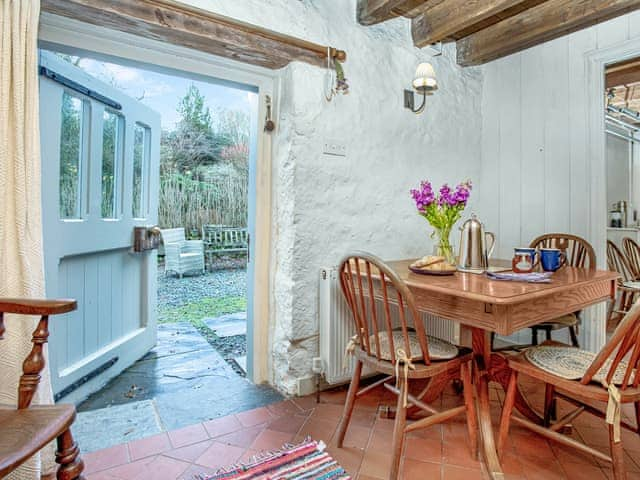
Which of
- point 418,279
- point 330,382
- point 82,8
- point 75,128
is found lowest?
point 330,382

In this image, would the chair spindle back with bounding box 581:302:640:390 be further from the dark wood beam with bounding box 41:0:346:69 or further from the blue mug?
the dark wood beam with bounding box 41:0:346:69

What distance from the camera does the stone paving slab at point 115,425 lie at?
1624 millimetres

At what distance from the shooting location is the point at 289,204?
2041 millimetres

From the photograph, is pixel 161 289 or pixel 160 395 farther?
pixel 161 289

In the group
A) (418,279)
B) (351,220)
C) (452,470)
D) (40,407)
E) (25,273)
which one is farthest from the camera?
(351,220)

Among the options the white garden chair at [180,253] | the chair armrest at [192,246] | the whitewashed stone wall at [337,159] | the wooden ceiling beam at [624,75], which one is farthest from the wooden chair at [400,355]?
the chair armrest at [192,246]

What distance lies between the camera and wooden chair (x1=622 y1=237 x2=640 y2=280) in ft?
11.8

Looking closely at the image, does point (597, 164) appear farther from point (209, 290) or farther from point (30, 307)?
point (209, 290)

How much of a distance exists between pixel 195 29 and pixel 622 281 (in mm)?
4129

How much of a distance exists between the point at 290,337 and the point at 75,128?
63.9 inches

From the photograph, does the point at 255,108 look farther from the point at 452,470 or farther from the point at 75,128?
the point at 452,470

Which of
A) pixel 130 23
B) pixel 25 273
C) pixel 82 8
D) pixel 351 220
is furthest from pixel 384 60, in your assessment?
pixel 25 273

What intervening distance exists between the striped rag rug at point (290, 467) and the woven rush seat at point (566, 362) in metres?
0.86

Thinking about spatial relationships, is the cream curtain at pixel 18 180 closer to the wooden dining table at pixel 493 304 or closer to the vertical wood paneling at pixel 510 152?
the wooden dining table at pixel 493 304
